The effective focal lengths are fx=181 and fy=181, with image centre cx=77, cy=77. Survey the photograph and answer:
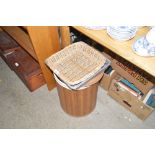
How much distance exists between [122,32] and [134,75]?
50cm

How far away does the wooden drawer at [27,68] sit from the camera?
5.06ft

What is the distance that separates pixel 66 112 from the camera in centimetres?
152

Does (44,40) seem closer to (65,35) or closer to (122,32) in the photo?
(65,35)

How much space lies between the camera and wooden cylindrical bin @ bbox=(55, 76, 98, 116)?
120cm

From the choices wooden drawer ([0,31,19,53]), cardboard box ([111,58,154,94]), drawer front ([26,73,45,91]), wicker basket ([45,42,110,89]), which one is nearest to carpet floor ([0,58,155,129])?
drawer front ([26,73,45,91])

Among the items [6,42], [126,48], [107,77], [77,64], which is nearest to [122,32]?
[126,48]

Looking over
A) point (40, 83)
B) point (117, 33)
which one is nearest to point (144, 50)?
point (117, 33)

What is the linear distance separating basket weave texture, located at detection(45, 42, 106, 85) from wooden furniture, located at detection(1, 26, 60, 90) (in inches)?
6.1

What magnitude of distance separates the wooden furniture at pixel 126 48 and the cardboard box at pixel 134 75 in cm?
40

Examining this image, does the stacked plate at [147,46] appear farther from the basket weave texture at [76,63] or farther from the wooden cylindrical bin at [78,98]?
the wooden cylindrical bin at [78,98]

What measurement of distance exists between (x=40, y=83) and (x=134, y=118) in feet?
2.91

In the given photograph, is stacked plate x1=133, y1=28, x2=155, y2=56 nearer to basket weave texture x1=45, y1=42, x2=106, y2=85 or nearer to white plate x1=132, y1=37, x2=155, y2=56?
white plate x1=132, y1=37, x2=155, y2=56
